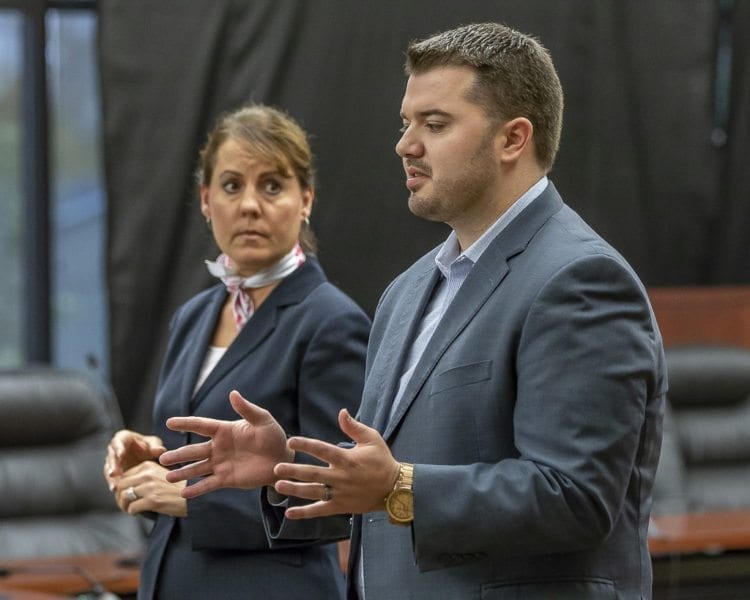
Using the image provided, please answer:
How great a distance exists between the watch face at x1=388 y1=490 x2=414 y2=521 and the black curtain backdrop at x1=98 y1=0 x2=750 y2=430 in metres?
2.96

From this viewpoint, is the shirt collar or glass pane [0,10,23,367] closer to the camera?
the shirt collar

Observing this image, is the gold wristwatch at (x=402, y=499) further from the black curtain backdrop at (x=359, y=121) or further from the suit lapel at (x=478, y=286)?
the black curtain backdrop at (x=359, y=121)

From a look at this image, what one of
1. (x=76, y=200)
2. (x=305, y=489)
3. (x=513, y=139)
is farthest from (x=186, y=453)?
(x=76, y=200)

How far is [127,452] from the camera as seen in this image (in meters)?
2.20

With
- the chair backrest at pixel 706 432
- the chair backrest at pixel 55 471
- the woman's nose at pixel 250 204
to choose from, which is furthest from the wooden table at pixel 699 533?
the woman's nose at pixel 250 204

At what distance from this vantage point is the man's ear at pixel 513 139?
1584 mm

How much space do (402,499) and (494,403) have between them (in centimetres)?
16

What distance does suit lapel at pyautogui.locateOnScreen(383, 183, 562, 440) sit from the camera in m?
1.58

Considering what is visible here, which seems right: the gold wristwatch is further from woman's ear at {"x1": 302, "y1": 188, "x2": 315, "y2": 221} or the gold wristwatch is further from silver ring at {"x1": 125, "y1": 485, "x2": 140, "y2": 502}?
woman's ear at {"x1": 302, "y1": 188, "x2": 315, "y2": 221}

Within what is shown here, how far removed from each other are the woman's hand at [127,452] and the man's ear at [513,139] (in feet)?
2.96

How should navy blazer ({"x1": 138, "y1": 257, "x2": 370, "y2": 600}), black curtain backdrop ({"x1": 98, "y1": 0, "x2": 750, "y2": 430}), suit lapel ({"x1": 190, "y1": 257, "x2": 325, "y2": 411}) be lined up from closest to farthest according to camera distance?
navy blazer ({"x1": 138, "y1": 257, "x2": 370, "y2": 600})
suit lapel ({"x1": 190, "y1": 257, "x2": 325, "y2": 411})
black curtain backdrop ({"x1": 98, "y1": 0, "x2": 750, "y2": 430})

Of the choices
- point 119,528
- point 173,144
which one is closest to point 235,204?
point 119,528

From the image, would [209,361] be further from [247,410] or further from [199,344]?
[247,410]

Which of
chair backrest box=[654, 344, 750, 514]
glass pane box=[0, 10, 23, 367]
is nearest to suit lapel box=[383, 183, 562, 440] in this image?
chair backrest box=[654, 344, 750, 514]
